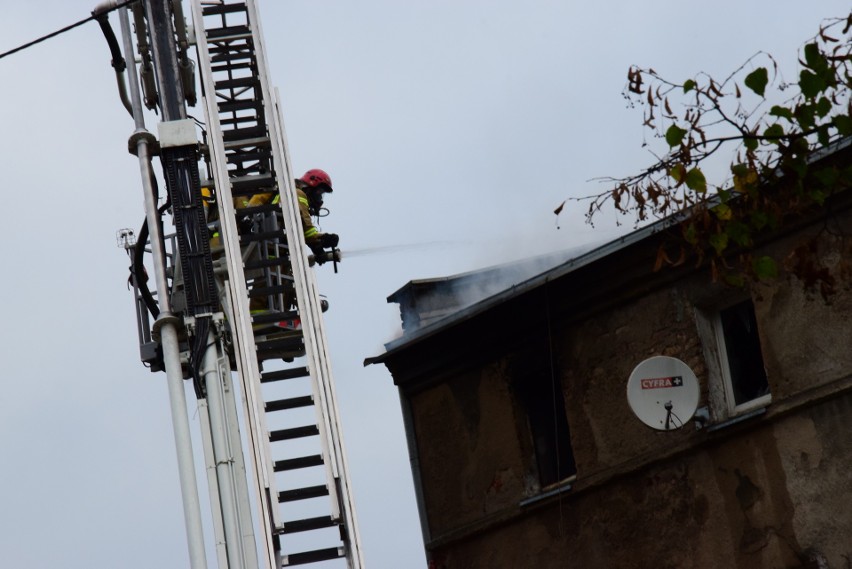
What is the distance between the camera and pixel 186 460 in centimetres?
1305

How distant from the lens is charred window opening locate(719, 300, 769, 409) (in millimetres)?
14305

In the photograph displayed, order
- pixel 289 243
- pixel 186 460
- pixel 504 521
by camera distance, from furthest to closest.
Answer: pixel 504 521 → pixel 289 243 → pixel 186 460

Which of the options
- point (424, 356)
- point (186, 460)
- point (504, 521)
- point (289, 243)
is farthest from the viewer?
point (424, 356)

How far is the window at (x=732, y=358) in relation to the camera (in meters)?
14.3

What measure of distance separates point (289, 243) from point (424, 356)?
3.35 m

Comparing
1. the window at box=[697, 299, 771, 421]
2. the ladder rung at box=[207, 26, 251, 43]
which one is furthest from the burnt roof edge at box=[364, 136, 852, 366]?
the ladder rung at box=[207, 26, 251, 43]

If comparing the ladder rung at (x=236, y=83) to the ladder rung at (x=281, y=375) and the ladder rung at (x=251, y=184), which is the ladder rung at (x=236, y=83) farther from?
the ladder rung at (x=281, y=375)

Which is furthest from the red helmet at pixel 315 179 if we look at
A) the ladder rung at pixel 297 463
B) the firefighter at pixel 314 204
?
the ladder rung at pixel 297 463

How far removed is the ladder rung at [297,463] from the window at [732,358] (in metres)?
3.58

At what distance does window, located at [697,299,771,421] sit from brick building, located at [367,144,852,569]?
1 centimetres

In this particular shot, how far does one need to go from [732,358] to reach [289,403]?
400 centimetres

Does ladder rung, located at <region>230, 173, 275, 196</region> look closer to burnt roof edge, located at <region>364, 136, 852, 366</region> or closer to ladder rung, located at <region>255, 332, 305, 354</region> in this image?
ladder rung, located at <region>255, 332, 305, 354</region>

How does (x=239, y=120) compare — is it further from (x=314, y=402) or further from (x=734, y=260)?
(x=734, y=260)

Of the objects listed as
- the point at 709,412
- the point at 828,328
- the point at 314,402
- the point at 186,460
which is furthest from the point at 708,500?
the point at 186,460
